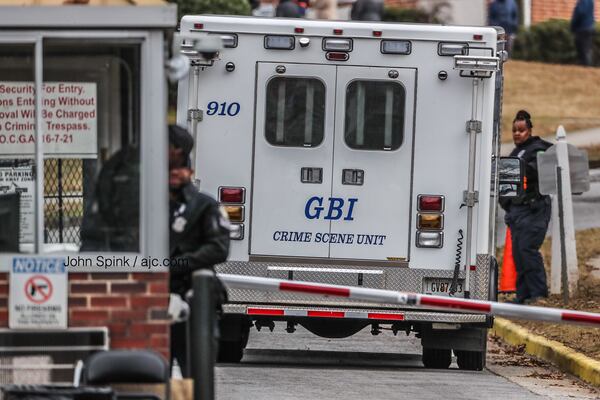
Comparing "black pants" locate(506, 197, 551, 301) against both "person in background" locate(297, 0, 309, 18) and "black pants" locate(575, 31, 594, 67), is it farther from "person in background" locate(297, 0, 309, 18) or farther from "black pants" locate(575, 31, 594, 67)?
"black pants" locate(575, 31, 594, 67)

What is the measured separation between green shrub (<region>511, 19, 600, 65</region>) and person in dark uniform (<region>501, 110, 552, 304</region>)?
1960cm

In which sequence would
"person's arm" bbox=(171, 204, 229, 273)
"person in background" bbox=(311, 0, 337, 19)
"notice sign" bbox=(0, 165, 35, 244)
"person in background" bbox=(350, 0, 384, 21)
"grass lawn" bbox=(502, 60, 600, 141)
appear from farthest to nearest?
"person in background" bbox=(311, 0, 337, 19) → "person in background" bbox=(350, 0, 384, 21) → "grass lawn" bbox=(502, 60, 600, 141) → "person's arm" bbox=(171, 204, 229, 273) → "notice sign" bbox=(0, 165, 35, 244)

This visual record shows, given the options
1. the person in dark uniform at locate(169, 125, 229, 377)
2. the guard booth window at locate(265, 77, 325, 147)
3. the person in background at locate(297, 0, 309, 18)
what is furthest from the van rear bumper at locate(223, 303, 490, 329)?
the person in background at locate(297, 0, 309, 18)

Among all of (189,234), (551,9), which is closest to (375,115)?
(189,234)

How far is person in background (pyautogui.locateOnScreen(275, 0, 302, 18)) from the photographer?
96.0ft

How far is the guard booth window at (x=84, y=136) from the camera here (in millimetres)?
8164

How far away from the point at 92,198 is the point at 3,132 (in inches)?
28.7

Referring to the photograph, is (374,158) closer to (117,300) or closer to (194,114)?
(194,114)

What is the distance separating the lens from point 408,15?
117ft

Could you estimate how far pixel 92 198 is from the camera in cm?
835

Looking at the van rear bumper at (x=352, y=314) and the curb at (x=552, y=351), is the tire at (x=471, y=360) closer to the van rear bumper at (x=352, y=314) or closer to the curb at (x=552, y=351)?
the van rear bumper at (x=352, y=314)

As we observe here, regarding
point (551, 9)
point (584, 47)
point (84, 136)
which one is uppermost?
point (551, 9)

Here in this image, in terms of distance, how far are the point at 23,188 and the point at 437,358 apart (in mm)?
5920

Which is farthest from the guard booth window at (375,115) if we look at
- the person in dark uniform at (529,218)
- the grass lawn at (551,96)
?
the grass lawn at (551,96)
